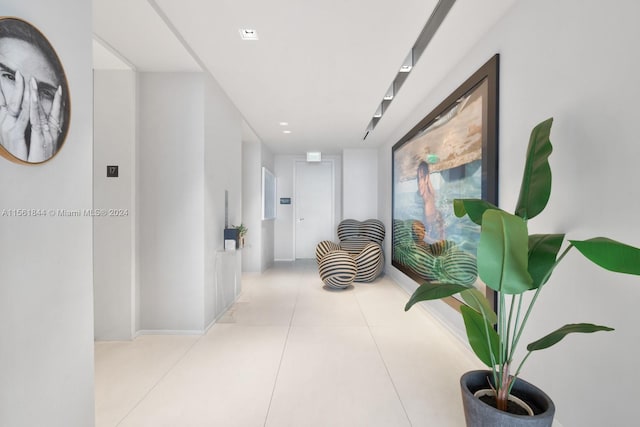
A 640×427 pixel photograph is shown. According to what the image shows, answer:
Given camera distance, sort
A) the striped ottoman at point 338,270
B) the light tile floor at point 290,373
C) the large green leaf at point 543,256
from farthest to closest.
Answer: the striped ottoman at point 338,270, the light tile floor at point 290,373, the large green leaf at point 543,256

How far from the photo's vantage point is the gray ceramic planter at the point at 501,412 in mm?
1134

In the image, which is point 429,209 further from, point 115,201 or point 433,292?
point 115,201

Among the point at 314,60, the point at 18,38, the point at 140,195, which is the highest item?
the point at 314,60

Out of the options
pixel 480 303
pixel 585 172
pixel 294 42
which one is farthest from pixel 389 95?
pixel 480 303

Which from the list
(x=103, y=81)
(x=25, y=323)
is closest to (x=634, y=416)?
(x=25, y=323)

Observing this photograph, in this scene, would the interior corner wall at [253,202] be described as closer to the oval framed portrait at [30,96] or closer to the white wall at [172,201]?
the white wall at [172,201]

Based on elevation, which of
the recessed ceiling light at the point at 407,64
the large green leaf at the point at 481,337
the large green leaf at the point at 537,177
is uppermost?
the recessed ceiling light at the point at 407,64

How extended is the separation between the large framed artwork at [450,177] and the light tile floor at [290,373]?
690 mm

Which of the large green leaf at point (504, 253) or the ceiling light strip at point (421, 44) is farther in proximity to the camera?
the ceiling light strip at point (421, 44)

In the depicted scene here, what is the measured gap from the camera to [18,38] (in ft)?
3.88

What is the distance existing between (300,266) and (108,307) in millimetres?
4317

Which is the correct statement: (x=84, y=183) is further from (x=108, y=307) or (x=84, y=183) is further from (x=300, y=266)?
(x=300, y=266)

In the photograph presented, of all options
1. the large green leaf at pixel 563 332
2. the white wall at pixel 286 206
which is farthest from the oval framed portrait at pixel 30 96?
the white wall at pixel 286 206

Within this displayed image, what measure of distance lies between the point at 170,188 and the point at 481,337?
284 centimetres
